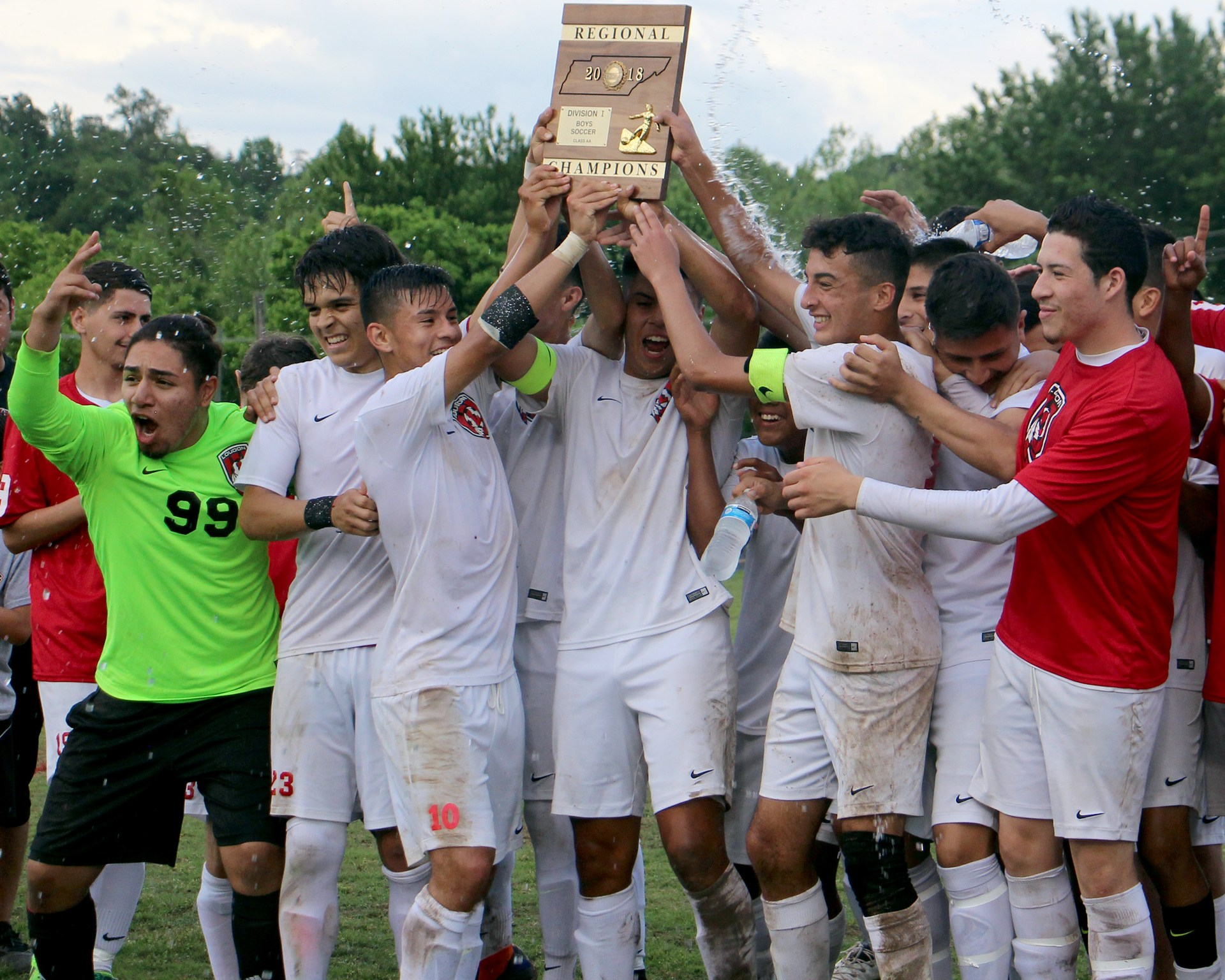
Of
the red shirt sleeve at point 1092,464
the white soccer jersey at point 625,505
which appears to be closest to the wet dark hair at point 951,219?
the white soccer jersey at point 625,505

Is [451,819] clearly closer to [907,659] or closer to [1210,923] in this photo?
[907,659]

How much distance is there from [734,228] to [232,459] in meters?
1.97

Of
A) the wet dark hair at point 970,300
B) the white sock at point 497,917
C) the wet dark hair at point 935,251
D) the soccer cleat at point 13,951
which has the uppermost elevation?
the wet dark hair at point 935,251

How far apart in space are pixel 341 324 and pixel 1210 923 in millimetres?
3469

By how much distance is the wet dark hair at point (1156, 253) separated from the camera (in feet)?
13.1

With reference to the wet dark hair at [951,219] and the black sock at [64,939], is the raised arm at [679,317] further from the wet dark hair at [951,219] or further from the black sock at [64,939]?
the black sock at [64,939]

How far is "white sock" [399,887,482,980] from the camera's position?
3.80 meters

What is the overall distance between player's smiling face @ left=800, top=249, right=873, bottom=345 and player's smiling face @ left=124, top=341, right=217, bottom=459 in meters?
2.19

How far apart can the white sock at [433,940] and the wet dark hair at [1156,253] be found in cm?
285

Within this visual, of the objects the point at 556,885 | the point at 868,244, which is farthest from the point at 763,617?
the point at 868,244

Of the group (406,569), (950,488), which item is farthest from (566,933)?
(950,488)

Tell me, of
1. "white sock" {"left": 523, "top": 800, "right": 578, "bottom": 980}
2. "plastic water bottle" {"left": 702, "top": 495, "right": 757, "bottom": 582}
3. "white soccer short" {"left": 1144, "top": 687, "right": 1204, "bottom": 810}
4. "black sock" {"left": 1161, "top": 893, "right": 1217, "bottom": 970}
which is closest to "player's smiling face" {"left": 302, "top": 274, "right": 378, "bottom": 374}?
Result: "plastic water bottle" {"left": 702, "top": 495, "right": 757, "bottom": 582}

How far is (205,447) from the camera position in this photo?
14.9 feet

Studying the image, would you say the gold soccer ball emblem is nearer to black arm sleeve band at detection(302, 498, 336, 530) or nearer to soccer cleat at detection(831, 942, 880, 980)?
black arm sleeve band at detection(302, 498, 336, 530)
